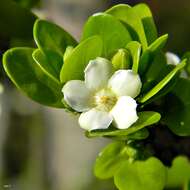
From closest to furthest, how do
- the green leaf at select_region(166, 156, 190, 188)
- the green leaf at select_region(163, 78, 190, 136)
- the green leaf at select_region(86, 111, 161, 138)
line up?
the green leaf at select_region(86, 111, 161, 138) → the green leaf at select_region(163, 78, 190, 136) → the green leaf at select_region(166, 156, 190, 188)

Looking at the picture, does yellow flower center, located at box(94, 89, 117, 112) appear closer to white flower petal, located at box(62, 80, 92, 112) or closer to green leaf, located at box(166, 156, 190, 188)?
white flower petal, located at box(62, 80, 92, 112)

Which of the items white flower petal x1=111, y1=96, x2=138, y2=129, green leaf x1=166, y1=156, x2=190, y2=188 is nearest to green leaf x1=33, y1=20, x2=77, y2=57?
white flower petal x1=111, y1=96, x2=138, y2=129

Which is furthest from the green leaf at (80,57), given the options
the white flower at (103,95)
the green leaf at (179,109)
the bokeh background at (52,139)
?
the bokeh background at (52,139)

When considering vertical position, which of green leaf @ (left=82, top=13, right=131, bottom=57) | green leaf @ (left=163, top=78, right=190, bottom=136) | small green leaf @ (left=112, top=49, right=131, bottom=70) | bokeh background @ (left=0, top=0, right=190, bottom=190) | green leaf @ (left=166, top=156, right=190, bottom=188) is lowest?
bokeh background @ (left=0, top=0, right=190, bottom=190)

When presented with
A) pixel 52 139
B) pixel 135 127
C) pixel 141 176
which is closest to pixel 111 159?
pixel 141 176

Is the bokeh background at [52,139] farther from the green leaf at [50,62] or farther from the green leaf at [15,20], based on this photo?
the green leaf at [50,62]

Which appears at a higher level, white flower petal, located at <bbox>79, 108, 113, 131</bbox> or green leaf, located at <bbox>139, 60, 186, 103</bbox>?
green leaf, located at <bbox>139, 60, 186, 103</bbox>

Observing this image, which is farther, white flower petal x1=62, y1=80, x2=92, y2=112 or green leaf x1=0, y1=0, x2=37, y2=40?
green leaf x1=0, y1=0, x2=37, y2=40
